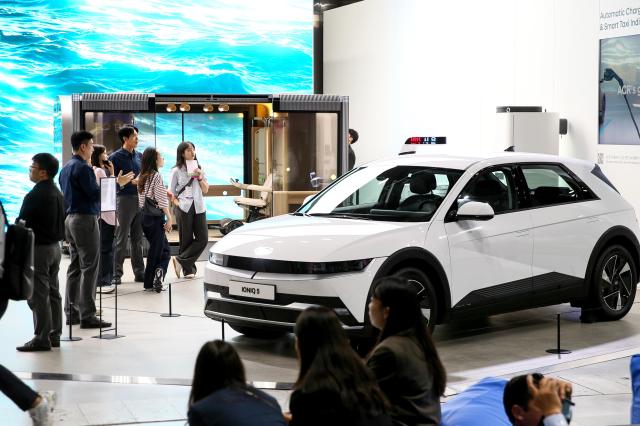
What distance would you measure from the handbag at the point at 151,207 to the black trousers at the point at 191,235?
2.55 feet

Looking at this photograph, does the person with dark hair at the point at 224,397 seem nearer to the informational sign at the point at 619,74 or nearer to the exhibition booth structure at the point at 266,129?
the informational sign at the point at 619,74

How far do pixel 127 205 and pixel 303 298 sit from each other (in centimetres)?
521

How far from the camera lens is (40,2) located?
77.8 ft

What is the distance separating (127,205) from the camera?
12656mm

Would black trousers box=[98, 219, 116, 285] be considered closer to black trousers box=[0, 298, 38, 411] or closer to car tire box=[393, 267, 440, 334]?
car tire box=[393, 267, 440, 334]

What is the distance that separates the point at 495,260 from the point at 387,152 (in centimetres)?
1412

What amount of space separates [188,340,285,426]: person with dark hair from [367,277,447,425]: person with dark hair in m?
0.68

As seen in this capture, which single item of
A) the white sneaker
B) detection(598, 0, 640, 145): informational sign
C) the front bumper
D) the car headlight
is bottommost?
the white sneaker

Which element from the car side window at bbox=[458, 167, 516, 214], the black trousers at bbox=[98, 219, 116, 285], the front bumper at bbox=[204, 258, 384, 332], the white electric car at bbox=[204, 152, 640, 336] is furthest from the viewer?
the black trousers at bbox=[98, 219, 116, 285]

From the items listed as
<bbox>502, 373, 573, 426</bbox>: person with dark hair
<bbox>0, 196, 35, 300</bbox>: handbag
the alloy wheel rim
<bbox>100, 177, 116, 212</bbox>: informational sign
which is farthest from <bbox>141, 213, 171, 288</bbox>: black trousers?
<bbox>502, 373, 573, 426</bbox>: person with dark hair

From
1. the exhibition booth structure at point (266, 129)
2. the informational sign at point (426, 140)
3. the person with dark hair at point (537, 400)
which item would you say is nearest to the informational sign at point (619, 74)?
the informational sign at point (426, 140)

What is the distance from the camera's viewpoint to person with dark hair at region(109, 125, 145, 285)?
1264cm

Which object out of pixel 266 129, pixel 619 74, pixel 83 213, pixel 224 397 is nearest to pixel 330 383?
pixel 224 397

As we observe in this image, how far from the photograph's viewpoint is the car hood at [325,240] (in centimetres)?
805
